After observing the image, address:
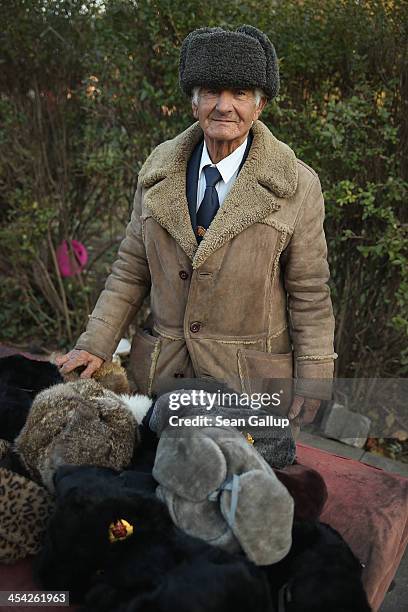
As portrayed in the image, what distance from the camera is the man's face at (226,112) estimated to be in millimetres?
1931

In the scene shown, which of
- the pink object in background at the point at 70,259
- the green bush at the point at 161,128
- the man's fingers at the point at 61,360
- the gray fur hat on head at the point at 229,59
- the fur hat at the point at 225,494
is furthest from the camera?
Result: the pink object in background at the point at 70,259

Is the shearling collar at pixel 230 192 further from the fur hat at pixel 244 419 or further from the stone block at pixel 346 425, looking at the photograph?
the stone block at pixel 346 425

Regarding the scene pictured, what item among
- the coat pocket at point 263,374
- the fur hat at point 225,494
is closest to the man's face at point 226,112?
the coat pocket at point 263,374

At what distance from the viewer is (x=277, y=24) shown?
3486 millimetres

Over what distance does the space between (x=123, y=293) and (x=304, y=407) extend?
0.77 meters

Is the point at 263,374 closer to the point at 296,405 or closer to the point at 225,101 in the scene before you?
the point at 296,405

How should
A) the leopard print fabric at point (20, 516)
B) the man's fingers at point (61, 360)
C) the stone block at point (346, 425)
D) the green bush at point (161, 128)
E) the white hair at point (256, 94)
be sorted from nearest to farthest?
the leopard print fabric at point (20, 516), the white hair at point (256, 94), the man's fingers at point (61, 360), the green bush at point (161, 128), the stone block at point (346, 425)

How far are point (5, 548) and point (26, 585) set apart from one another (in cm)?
10

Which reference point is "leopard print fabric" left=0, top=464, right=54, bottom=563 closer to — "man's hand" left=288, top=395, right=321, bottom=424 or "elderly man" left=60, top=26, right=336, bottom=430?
"elderly man" left=60, top=26, right=336, bottom=430

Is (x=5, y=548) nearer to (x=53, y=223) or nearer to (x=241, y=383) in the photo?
(x=241, y=383)

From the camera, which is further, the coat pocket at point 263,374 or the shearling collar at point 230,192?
the coat pocket at point 263,374

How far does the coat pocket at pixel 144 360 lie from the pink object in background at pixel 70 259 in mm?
2541

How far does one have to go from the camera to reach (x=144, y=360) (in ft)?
7.56

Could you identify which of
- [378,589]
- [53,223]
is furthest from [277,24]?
[378,589]
